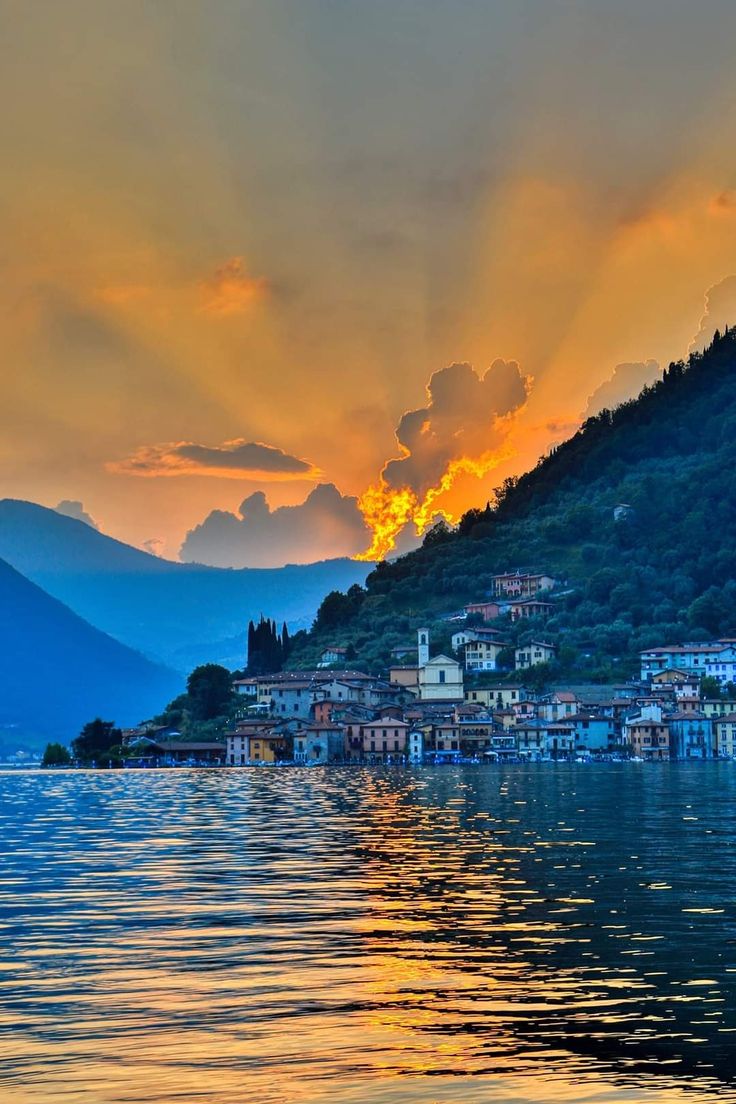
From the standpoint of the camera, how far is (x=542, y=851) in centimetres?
4725

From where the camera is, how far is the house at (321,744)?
18412 centimetres

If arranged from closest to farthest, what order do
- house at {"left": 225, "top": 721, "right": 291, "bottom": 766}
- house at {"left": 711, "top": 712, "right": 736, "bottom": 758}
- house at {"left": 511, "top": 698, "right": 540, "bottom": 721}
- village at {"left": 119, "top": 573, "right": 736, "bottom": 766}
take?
house at {"left": 711, "top": 712, "right": 736, "bottom": 758} → village at {"left": 119, "top": 573, "right": 736, "bottom": 766} → house at {"left": 225, "top": 721, "right": 291, "bottom": 766} → house at {"left": 511, "top": 698, "right": 540, "bottom": 721}

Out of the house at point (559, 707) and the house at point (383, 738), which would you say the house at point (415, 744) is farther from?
the house at point (559, 707)

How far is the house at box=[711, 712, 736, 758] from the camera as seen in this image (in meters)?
178

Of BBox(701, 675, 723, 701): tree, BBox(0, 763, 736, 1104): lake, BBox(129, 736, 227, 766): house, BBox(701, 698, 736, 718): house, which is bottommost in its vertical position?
BBox(0, 763, 736, 1104): lake

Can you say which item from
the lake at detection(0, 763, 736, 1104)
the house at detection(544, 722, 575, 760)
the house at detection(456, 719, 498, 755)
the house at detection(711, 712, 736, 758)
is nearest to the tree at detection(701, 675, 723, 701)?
the house at detection(711, 712, 736, 758)

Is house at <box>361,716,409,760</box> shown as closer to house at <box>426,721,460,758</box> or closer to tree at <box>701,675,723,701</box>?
house at <box>426,721,460,758</box>

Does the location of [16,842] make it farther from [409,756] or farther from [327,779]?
[409,756]

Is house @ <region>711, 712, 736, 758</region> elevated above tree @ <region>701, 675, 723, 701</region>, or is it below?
below

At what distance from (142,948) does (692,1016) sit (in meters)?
11.4

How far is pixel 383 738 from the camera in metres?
185

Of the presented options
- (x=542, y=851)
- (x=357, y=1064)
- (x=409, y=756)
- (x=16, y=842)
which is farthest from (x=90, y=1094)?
(x=409, y=756)

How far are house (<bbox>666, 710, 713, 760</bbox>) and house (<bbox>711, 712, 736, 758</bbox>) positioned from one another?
0.71m

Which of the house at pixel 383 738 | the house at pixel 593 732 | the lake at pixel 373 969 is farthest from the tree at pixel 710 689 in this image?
the lake at pixel 373 969
